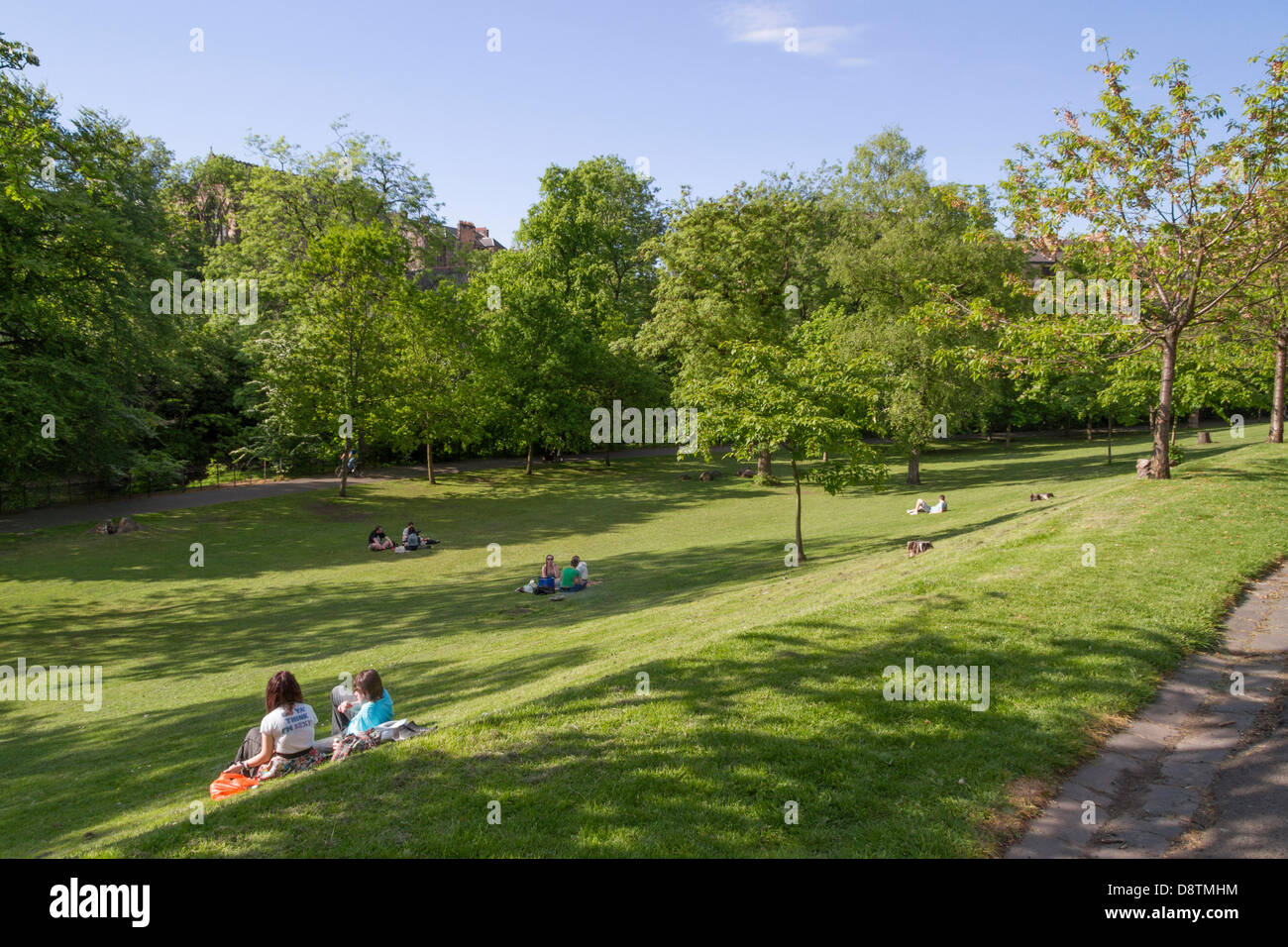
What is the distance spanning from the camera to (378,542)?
29.0 m

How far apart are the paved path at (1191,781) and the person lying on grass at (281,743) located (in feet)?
23.1

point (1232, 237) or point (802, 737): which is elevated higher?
point (1232, 237)

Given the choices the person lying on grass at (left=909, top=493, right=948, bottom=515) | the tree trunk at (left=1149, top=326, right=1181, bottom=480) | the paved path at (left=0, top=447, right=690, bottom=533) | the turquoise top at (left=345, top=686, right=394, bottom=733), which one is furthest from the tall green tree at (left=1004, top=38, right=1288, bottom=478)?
the paved path at (left=0, top=447, right=690, bottom=533)

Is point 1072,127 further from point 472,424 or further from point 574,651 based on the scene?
point 472,424

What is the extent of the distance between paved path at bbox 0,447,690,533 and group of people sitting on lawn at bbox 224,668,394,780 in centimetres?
2900

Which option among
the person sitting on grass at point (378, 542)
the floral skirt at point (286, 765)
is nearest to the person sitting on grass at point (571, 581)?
the person sitting on grass at point (378, 542)

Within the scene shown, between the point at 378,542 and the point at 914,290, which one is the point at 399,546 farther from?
the point at 914,290

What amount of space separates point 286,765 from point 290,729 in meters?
0.37

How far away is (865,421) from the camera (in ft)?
75.0

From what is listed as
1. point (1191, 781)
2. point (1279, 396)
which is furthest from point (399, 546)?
point (1279, 396)

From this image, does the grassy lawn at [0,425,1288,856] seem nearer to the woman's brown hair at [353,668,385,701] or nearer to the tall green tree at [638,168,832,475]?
the woman's brown hair at [353,668,385,701]

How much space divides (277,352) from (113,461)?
9502 millimetres

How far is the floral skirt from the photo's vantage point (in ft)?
26.3
